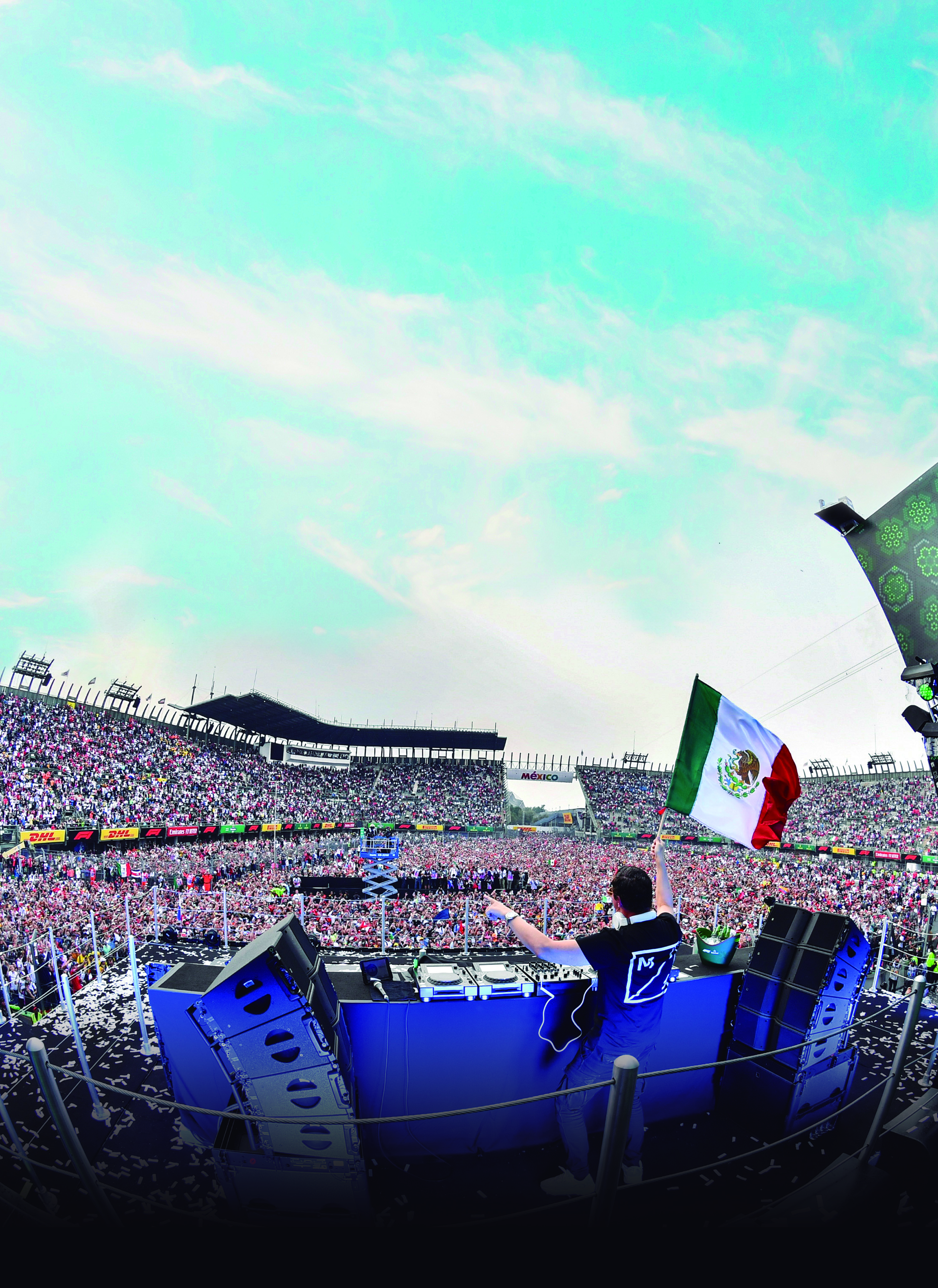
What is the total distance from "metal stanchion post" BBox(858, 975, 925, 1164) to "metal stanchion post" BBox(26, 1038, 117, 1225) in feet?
12.5

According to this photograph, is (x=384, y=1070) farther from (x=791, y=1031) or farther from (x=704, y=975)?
(x=791, y=1031)

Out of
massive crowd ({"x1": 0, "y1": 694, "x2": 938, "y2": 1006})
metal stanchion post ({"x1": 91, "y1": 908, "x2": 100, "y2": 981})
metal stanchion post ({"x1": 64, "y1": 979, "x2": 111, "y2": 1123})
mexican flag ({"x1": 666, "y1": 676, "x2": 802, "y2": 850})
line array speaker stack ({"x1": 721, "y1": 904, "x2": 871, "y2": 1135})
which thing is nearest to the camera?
line array speaker stack ({"x1": 721, "y1": 904, "x2": 871, "y2": 1135})

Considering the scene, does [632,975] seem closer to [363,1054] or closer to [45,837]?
[363,1054]

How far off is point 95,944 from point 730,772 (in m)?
13.6

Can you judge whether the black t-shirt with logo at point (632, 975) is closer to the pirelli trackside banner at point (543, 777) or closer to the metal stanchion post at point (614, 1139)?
the metal stanchion post at point (614, 1139)

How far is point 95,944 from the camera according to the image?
13.1 meters

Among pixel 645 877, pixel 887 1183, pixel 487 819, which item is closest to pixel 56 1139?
pixel 645 877

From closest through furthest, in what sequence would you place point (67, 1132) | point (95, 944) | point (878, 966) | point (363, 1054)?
point (67, 1132)
point (363, 1054)
point (878, 966)
point (95, 944)

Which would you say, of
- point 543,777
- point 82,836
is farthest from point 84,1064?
point 543,777

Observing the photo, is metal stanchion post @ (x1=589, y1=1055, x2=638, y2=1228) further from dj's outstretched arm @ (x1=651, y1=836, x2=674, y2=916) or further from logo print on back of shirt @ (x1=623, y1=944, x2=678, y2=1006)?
dj's outstretched arm @ (x1=651, y1=836, x2=674, y2=916)

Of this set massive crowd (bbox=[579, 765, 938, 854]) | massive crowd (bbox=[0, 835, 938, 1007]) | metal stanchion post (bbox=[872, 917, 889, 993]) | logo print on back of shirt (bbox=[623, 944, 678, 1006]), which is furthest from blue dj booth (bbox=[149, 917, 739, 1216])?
massive crowd (bbox=[579, 765, 938, 854])

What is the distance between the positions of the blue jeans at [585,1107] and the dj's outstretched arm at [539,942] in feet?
4.02

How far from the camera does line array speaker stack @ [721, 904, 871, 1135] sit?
18.8ft

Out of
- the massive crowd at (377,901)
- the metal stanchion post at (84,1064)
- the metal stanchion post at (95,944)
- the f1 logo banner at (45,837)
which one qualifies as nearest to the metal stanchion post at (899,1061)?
the metal stanchion post at (84,1064)
